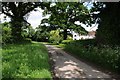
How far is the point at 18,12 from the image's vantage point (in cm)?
3531

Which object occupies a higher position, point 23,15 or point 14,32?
point 23,15

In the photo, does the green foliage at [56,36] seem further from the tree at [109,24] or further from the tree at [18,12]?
the tree at [109,24]

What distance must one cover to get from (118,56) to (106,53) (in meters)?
1.97

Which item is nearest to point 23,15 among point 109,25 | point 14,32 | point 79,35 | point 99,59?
point 14,32

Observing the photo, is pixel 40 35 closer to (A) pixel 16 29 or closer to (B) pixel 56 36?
(B) pixel 56 36

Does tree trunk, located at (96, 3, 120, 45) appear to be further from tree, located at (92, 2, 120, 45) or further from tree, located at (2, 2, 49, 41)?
tree, located at (2, 2, 49, 41)

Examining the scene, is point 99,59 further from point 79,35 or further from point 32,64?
point 79,35

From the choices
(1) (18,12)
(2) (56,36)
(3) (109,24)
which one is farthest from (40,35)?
(3) (109,24)

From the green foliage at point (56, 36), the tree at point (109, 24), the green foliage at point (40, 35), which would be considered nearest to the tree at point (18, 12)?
the tree at point (109, 24)

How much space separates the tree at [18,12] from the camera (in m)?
34.0

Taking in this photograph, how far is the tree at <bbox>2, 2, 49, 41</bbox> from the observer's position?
33969mm

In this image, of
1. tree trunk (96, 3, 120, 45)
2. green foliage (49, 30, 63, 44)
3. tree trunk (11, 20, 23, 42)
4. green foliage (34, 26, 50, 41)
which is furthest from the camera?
green foliage (34, 26, 50, 41)

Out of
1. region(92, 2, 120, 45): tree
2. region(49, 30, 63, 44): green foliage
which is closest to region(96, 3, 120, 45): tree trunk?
region(92, 2, 120, 45): tree

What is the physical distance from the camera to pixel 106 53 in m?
19.4
